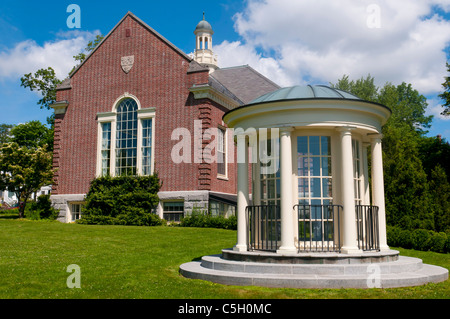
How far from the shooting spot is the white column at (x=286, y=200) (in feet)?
30.7

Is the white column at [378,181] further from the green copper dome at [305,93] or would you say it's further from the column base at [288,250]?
the column base at [288,250]

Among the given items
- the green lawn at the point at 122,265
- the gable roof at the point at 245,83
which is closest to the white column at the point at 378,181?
the green lawn at the point at 122,265

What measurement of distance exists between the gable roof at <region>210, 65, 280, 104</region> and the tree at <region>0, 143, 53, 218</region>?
1355 cm

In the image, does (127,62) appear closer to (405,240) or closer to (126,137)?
(126,137)

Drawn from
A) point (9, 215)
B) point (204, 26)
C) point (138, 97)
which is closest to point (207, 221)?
point (138, 97)

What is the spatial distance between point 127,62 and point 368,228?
19733 mm

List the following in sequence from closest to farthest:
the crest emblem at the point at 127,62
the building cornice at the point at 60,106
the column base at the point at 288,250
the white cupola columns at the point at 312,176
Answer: the column base at the point at 288,250
the white cupola columns at the point at 312,176
the crest emblem at the point at 127,62
the building cornice at the point at 60,106

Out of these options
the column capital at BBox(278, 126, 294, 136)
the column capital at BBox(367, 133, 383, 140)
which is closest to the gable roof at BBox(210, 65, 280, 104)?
the column capital at BBox(367, 133, 383, 140)

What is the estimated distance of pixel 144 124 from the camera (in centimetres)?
2545

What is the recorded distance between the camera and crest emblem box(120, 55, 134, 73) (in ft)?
85.9

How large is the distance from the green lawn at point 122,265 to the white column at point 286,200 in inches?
61.0

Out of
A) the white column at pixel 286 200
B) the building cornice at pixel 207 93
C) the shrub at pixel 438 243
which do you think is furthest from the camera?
the building cornice at pixel 207 93

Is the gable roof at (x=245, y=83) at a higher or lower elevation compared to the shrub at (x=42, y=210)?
higher

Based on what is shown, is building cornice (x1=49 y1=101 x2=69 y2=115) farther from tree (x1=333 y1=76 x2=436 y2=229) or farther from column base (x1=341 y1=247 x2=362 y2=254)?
column base (x1=341 y1=247 x2=362 y2=254)
